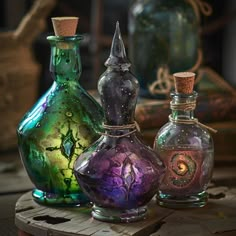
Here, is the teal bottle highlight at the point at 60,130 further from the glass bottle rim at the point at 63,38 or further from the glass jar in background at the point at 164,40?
the glass jar in background at the point at 164,40

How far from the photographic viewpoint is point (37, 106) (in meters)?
0.95

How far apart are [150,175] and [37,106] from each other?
0.63 feet

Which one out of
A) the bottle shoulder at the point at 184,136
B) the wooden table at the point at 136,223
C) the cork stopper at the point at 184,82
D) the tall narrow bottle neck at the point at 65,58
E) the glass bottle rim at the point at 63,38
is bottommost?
the wooden table at the point at 136,223

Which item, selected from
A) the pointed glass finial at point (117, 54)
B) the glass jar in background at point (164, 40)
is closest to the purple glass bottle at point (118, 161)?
the pointed glass finial at point (117, 54)

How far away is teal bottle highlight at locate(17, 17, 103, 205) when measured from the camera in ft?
3.00

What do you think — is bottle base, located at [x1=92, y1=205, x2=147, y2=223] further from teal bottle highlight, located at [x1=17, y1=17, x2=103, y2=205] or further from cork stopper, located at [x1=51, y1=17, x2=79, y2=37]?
cork stopper, located at [x1=51, y1=17, x2=79, y2=37]

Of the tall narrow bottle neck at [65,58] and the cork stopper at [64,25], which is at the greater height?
the cork stopper at [64,25]

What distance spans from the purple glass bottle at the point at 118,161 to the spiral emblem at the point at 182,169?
59 millimetres

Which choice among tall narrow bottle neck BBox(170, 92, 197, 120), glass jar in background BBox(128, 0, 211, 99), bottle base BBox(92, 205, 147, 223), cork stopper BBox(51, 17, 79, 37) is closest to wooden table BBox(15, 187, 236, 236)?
bottle base BBox(92, 205, 147, 223)

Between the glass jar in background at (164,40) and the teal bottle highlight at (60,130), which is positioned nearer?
the teal bottle highlight at (60,130)

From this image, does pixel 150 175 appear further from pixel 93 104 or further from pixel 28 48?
pixel 28 48

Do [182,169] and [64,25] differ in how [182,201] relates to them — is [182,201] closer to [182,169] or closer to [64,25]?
[182,169]

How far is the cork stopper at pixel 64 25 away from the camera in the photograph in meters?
0.92

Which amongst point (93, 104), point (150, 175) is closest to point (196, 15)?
point (93, 104)
